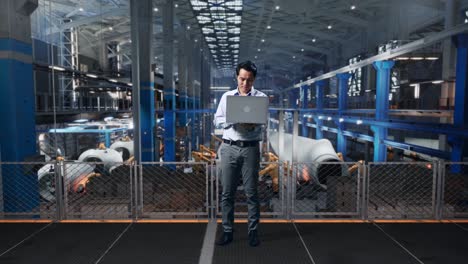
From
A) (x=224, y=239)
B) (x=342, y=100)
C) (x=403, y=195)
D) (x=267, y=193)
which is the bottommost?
(x=267, y=193)

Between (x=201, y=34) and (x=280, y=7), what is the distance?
9.59 meters

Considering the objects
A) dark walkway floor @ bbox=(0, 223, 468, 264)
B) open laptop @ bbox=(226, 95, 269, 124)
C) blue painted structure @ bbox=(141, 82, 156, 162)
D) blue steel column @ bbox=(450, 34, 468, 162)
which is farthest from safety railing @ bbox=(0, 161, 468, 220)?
blue painted structure @ bbox=(141, 82, 156, 162)

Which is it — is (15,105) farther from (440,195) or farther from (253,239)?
(440,195)

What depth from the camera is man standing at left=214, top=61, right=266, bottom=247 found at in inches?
138

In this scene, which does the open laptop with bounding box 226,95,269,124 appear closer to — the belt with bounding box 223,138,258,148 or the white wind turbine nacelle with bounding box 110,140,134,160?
the belt with bounding box 223,138,258,148

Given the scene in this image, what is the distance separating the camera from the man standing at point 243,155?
3.51 meters

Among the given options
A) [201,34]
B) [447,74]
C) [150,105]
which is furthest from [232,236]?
[201,34]

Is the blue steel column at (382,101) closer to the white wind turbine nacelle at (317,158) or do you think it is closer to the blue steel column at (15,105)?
the white wind turbine nacelle at (317,158)

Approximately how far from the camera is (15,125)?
5.23 meters

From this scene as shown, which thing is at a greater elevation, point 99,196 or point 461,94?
point 461,94

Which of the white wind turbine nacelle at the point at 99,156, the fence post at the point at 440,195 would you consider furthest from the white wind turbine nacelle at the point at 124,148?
the fence post at the point at 440,195

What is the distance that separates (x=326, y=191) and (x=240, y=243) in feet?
12.6

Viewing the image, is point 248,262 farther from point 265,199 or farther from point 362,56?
point 362,56

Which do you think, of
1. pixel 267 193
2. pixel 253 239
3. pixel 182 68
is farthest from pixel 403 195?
pixel 182 68
